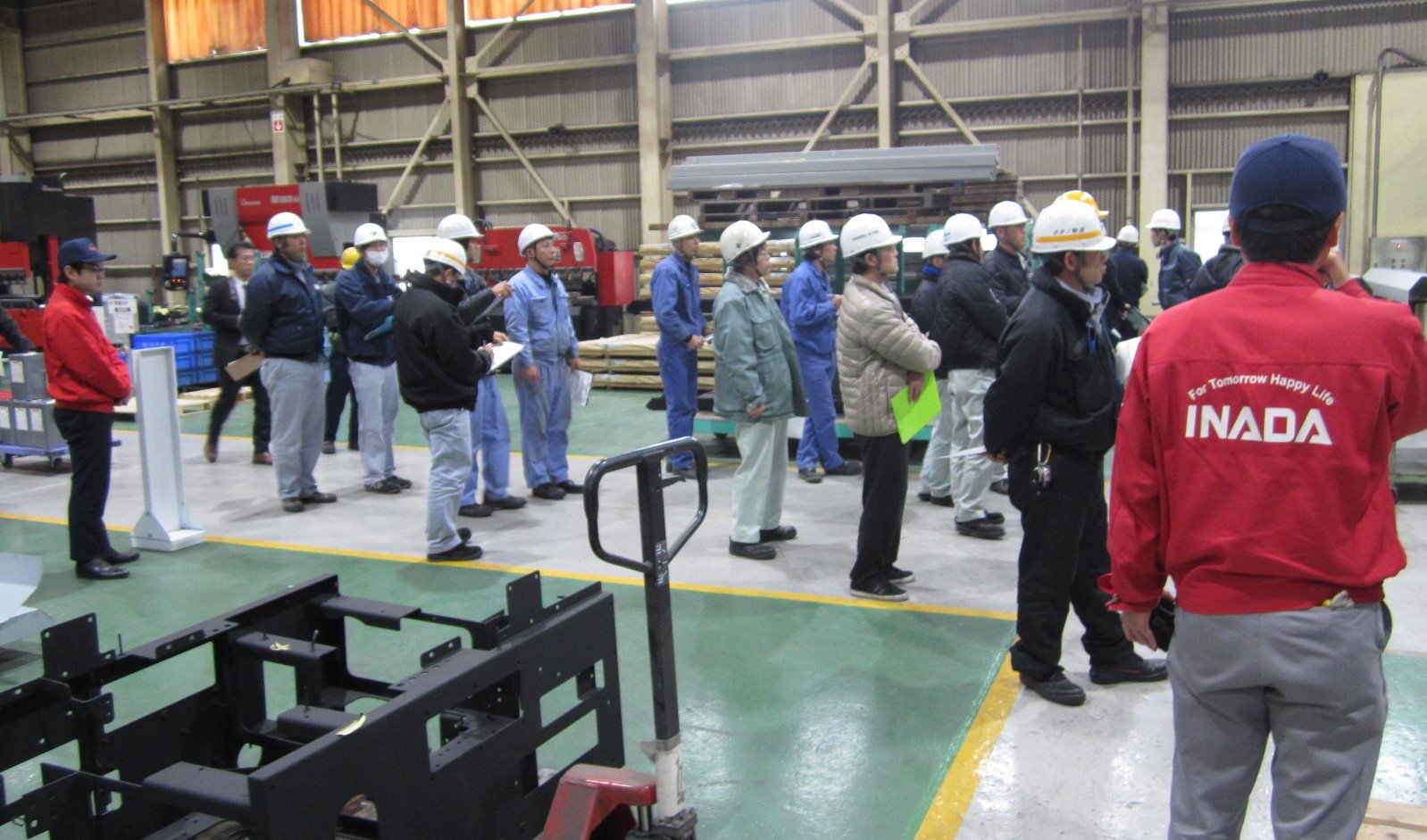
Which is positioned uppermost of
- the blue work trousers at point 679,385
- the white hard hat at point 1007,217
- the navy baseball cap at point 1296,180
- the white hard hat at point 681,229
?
the white hard hat at point 681,229

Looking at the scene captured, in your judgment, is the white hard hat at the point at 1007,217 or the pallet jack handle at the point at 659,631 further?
the white hard hat at the point at 1007,217

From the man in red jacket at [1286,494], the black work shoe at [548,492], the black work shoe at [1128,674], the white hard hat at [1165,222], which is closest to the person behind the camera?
the man in red jacket at [1286,494]

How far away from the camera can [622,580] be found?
5898mm

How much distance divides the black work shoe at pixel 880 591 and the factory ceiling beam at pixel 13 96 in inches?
926

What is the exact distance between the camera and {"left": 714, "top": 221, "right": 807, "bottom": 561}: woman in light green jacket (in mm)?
6008

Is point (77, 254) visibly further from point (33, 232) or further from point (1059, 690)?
point (33, 232)

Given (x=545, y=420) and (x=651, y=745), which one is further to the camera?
(x=545, y=420)

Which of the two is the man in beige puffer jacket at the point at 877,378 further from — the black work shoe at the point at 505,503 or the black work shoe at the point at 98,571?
the black work shoe at the point at 98,571

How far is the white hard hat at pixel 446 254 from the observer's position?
6.09 meters

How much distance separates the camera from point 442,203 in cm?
1920

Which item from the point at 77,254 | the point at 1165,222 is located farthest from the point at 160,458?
the point at 1165,222

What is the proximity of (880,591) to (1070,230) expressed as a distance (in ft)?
7.16

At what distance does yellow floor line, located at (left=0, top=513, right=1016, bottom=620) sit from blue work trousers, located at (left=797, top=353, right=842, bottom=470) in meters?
2.66

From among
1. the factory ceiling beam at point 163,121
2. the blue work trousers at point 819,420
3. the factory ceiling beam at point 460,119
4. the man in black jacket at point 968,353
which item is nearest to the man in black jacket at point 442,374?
the blue work trousers at point 819,420
